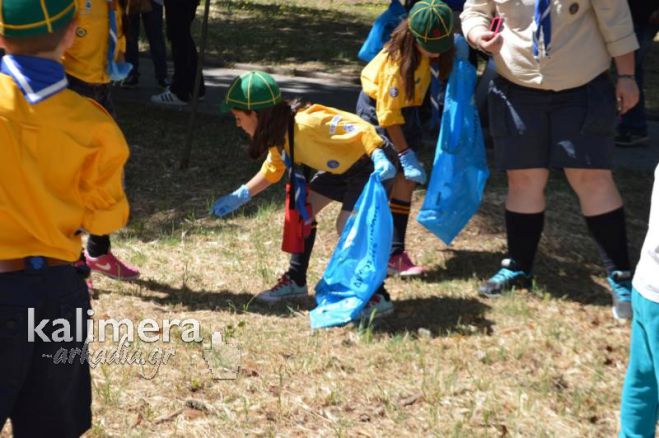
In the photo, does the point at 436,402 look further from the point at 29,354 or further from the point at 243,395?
the point at 29,354

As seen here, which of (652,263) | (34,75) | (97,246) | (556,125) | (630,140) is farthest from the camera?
(630,140)

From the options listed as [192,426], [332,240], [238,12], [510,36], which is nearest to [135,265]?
[332,240]

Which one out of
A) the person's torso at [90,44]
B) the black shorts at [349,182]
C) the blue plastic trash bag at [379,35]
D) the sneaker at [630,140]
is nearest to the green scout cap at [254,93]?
the black shorts at [349,182]

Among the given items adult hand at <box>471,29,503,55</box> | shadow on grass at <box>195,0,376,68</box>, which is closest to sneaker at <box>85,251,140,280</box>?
adult hand at <box>471,29,503,55</box>

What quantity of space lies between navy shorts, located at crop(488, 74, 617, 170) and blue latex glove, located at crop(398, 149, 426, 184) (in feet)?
1.36

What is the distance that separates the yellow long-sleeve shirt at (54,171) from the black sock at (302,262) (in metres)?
2.20

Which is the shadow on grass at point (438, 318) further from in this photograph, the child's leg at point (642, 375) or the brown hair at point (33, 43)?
the brown hair at point (33, 43)

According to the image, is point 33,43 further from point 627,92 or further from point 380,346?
point 627,92

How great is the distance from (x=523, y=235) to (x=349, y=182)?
3.02 feet

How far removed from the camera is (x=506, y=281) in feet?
16.6

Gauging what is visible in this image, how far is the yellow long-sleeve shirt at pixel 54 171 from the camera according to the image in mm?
2557

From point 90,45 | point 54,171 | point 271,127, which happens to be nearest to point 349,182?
point 271,127

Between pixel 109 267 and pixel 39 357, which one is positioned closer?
pixel 39 357

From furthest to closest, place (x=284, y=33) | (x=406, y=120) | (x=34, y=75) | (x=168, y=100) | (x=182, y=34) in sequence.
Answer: (x=284, y=33), (x=168, y=100), (x=182, y=34), (x=406, y=120), (x=34, y=75)
